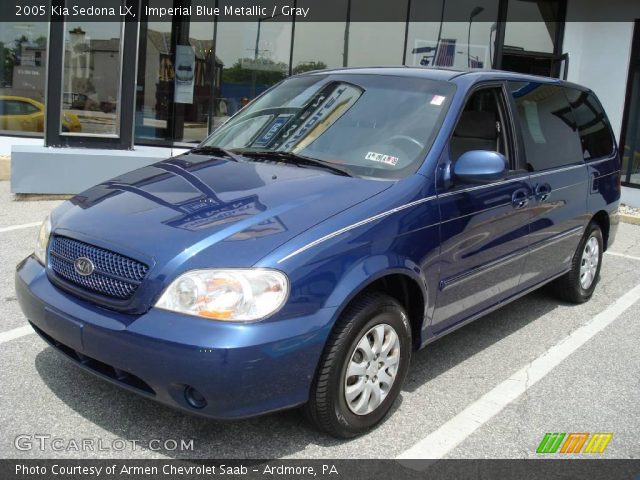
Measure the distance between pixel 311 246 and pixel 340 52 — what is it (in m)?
10.9

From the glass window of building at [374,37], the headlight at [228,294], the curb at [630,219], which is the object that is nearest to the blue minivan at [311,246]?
the headlight at [228,294]

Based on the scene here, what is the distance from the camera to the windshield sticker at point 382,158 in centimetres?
360

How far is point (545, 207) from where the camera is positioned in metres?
4.57

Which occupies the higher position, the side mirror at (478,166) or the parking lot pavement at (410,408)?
the side mirror at (478,166)

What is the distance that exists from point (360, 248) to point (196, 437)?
3.90 ft

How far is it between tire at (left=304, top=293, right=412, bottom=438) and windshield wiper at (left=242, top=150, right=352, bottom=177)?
768 millimetres

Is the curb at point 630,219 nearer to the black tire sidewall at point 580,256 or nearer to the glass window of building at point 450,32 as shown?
the black tire sidewall at point 580,256

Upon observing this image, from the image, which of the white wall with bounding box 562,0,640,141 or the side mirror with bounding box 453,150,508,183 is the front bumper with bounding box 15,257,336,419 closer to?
the side mirror with bounding box 453,150,508,183

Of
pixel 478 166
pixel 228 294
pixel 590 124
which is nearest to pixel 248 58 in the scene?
pixel 590 124

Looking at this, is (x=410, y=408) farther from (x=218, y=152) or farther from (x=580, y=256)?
(x=580, y=256)

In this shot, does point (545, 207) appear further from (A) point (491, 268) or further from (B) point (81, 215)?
(B) point (81, 215)

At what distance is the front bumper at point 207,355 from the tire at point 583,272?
10.9ft

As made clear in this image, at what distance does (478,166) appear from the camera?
3562mm

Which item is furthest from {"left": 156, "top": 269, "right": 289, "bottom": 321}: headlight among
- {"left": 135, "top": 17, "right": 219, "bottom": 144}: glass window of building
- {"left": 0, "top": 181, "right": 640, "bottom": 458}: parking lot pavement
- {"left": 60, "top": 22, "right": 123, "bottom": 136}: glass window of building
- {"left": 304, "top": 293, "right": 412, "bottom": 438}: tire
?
{"left": 135, "top": 17, "right": 219, "bottom": 144}: glass window of building
